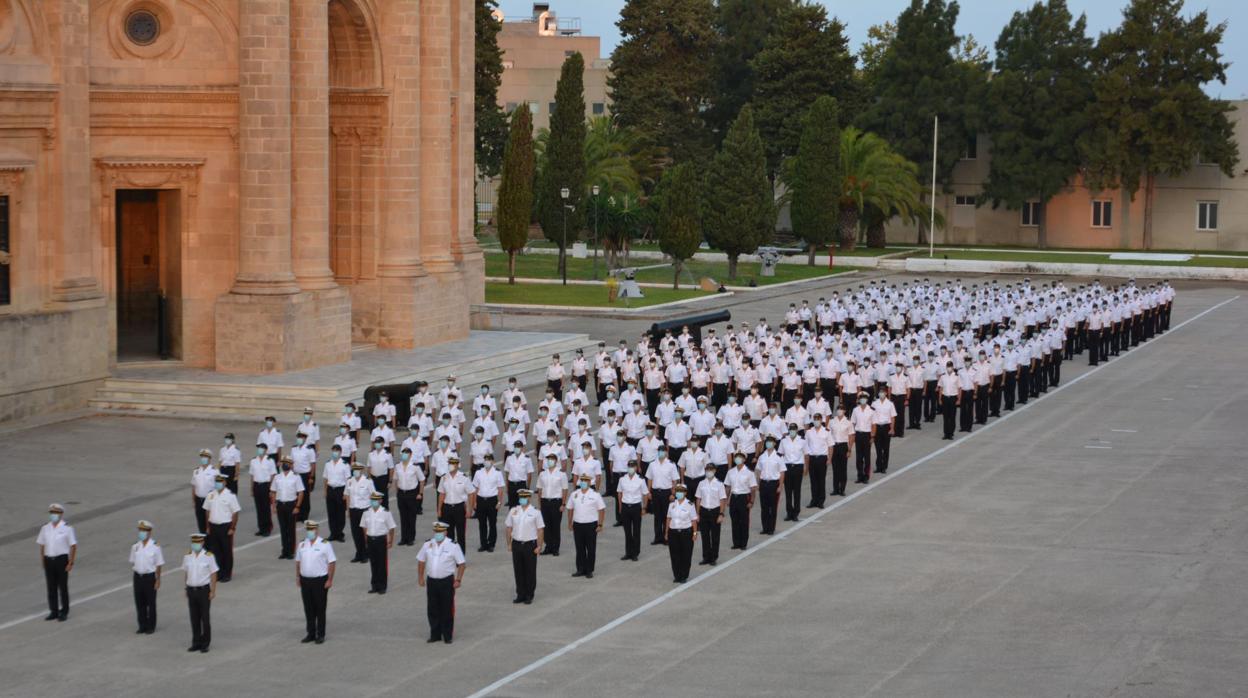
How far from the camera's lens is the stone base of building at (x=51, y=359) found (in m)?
→ 26.4

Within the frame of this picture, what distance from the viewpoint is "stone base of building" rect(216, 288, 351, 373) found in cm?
2900

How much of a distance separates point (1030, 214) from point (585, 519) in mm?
60611

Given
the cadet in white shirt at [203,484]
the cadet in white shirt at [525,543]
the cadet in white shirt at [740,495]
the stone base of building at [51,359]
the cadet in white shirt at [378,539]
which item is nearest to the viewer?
the cadet in white shirt at [525,543]

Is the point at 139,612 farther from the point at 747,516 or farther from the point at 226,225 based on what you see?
the point at 226,225

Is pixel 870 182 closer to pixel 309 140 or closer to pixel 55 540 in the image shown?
pixel 309 140

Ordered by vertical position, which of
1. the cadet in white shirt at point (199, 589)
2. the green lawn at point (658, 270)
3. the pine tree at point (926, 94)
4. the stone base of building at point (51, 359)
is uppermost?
the pine tree at point (926, 94)

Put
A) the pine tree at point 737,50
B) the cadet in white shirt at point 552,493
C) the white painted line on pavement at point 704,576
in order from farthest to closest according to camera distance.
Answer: the pine tree at point 737,50 < the cadet in white shirt at point 552,493 < the white painted line on pavement at point 704,576

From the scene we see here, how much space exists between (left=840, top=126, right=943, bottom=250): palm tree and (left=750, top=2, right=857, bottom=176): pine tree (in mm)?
3542

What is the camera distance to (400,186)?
3309 cm

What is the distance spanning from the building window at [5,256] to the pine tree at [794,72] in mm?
45670

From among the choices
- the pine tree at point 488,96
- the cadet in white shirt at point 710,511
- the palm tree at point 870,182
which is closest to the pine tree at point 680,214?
the pine tree at point 488,96

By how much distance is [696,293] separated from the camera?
50.2 meters

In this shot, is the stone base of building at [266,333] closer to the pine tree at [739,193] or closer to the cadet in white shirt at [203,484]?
the cadet in white shirt at [203,484]

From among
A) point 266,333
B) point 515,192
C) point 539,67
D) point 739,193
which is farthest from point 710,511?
point 539,67
